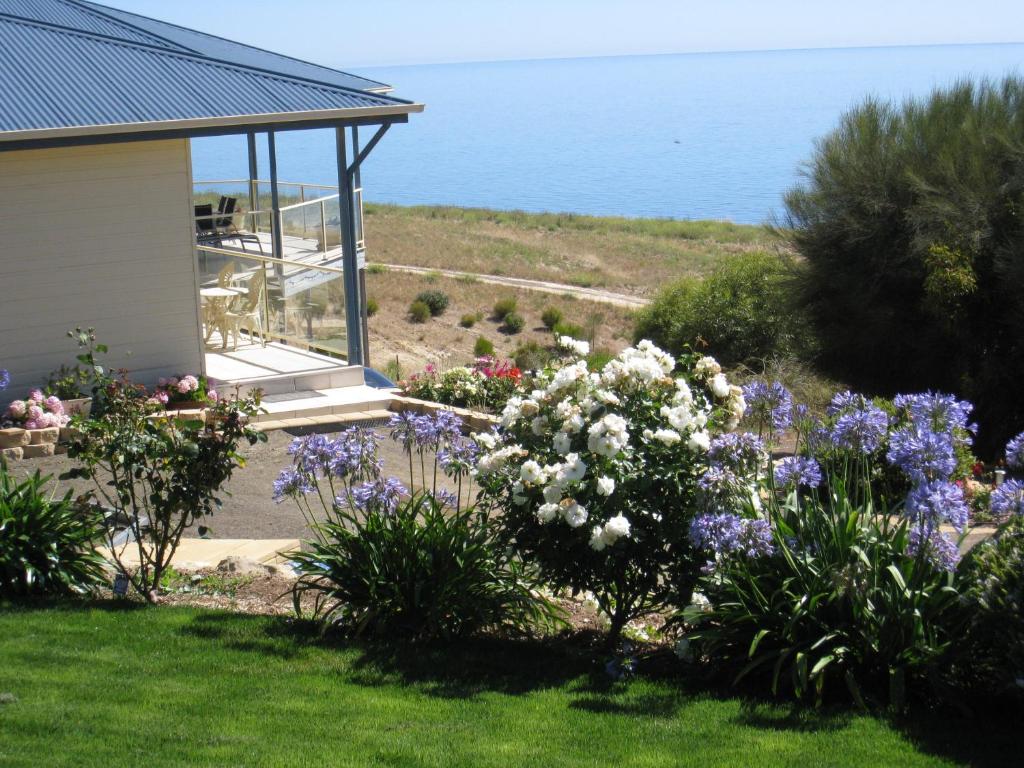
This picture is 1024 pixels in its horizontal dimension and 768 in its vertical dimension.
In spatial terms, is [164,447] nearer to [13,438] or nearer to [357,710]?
[357,710]

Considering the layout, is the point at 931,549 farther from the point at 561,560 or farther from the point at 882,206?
the point at 882,206

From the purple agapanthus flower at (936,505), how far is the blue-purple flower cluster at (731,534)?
24.8 inches

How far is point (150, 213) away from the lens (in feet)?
39.7

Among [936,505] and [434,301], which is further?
[434,301]

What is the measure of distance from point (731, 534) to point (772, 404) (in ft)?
4.23

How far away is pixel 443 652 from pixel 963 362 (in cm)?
1086

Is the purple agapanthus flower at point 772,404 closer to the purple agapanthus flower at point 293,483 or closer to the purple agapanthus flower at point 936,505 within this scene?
the purple agapanthus flower at point 936,505

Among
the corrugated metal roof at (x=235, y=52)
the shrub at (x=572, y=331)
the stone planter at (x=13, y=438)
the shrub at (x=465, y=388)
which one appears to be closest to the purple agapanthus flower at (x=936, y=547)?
the shrub at (x=465, y=388)

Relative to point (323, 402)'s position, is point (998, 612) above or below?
above

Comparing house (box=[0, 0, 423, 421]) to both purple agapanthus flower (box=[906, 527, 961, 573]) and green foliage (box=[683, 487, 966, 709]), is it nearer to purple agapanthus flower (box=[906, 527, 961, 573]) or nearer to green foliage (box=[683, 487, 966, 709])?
green foliage (box=[683, 487, 966, 709])

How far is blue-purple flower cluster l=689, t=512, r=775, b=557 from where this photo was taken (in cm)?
490

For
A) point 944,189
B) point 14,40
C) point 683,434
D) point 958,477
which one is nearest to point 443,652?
point 683,434

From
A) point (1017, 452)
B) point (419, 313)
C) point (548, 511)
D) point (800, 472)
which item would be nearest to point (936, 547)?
point (1017, 452)

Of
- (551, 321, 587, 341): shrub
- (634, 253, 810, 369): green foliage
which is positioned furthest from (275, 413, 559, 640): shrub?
(551, 321, 587, 341): shrub
